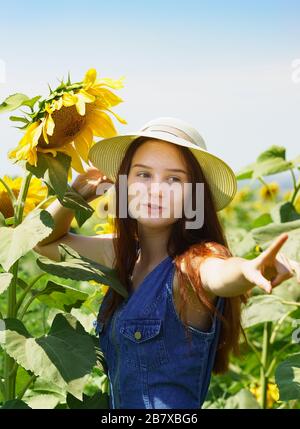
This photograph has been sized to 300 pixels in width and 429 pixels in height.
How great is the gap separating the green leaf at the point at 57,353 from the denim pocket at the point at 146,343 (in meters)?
0.11

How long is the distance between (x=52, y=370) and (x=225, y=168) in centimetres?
59

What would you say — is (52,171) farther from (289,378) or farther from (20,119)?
(289,378)

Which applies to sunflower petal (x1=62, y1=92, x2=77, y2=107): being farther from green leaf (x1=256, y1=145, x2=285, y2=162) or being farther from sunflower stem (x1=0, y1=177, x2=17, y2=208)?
green leaf (x1=256, y1=145, x2=285, y2=162)

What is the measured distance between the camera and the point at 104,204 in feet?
7.28

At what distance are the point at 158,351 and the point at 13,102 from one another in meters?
0.60

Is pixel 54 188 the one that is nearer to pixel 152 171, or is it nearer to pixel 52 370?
pixel 152 171

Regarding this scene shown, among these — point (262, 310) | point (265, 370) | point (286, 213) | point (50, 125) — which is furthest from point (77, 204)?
point (265, 370)

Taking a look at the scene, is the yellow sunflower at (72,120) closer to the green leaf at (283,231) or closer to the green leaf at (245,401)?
the green leaf at (283,231)

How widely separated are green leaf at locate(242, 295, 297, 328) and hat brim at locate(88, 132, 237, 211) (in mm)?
428

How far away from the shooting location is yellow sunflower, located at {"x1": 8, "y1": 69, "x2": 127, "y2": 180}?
5.81ft

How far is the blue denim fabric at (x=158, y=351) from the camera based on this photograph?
186 cm

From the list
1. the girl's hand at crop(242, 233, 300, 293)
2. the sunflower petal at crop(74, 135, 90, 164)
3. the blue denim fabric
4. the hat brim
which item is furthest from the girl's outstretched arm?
the sunflower petal at crop(74, 135, 90, 164)

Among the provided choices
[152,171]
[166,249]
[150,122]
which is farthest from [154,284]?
[150,122]

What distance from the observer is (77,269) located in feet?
5.91
